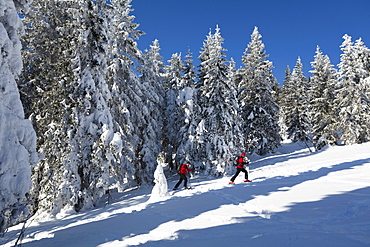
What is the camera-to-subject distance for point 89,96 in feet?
46.6

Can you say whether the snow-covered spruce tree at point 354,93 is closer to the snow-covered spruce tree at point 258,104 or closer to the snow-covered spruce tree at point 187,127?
the snow-covered spruce tree at point 258,104

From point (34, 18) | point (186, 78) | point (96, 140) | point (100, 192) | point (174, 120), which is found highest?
point (34, 18)

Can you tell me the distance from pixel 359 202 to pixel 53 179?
46.4ft

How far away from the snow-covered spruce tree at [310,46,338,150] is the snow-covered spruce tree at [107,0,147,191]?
20980 mm

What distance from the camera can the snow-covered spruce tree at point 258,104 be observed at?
27.5 m

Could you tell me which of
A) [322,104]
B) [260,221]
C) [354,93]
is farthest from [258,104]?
[260,221]

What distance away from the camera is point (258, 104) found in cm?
2805

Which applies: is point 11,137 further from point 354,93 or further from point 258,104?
point 354,93

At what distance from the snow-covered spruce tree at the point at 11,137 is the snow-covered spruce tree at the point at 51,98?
737 cm

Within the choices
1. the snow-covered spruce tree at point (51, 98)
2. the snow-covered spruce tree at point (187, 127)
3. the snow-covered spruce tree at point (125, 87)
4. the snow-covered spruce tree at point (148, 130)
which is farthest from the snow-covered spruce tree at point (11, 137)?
the snow-covered spruce tree at point (187, 127)

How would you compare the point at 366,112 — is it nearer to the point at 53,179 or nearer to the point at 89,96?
the point at 89,96

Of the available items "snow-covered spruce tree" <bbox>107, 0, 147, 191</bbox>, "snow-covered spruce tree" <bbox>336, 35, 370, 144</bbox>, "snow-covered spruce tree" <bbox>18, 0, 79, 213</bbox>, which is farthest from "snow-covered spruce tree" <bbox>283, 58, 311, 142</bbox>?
"snow-covered spruce tree" <bbox>18, 0, 79, 213</bbox>

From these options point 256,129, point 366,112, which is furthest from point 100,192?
point 366,112

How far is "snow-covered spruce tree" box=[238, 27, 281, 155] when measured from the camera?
90.3 feet
